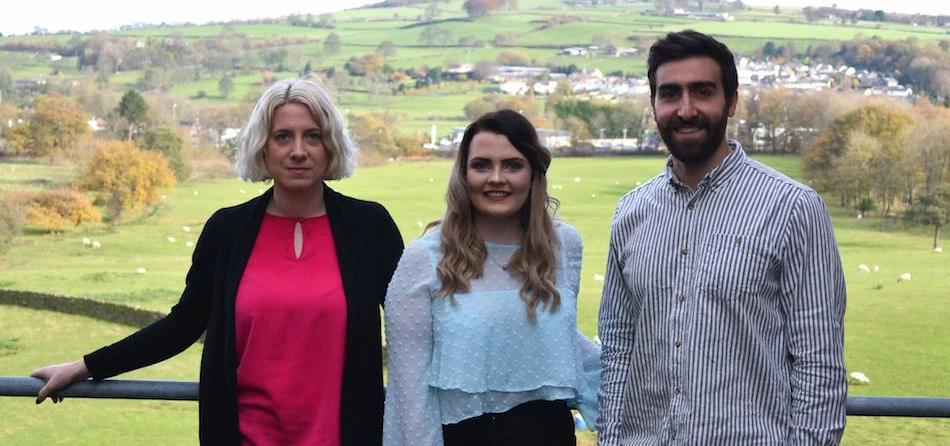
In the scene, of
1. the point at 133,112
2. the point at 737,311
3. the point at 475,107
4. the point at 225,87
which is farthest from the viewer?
the point at 225,87

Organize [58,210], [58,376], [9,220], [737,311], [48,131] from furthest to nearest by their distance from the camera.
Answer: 1. [48,131]
2. [58,210]
3. [9,220]
4. [58,376]
5. [737,311]

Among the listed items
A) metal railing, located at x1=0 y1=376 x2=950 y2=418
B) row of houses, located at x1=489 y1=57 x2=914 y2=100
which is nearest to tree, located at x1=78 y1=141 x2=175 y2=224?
row of houses, located at x1=489 y1=57 x2=914 y2=100

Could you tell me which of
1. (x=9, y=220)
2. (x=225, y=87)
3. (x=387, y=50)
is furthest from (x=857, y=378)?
(x=387, y=50)

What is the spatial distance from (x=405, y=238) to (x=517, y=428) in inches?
1985

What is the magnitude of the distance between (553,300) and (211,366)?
0.73 metres

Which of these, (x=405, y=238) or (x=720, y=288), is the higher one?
(x=720, y=288)

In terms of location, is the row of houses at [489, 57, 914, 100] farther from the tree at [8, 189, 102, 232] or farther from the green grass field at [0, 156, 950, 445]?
the tree at [8, 189, 102, 232]

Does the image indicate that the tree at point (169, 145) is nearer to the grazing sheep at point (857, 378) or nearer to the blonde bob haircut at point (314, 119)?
the grazing sheep at point (857, 378)

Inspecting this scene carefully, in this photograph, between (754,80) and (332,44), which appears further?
(332,44)

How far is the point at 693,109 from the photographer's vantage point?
207 centimetres

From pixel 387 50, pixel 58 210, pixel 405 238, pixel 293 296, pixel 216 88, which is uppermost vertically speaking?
pixel 293 296

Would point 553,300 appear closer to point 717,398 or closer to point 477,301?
point 477,301

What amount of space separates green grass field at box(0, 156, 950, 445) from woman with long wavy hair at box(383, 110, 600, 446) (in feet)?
69.3

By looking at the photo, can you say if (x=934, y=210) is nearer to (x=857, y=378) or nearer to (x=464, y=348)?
(x=857, y=378)
